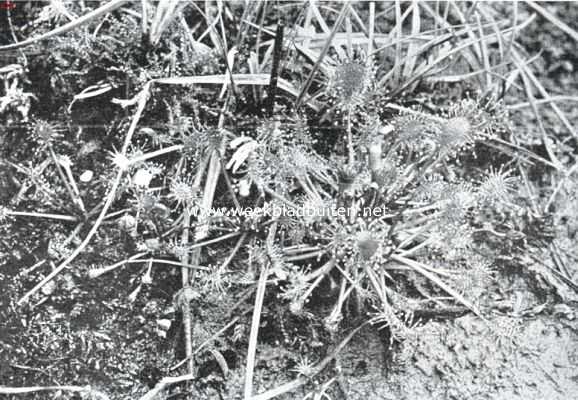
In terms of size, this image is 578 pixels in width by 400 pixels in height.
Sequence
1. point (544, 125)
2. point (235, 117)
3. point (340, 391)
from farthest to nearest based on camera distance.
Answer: point (544, 125), point (235, 117), point (340, 391)

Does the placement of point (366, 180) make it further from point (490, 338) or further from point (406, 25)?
point (406, 25)

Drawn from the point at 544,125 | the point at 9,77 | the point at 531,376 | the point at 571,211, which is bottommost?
the point at 531,376

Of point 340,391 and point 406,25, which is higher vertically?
point 406,25

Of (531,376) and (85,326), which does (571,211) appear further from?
(85,326)

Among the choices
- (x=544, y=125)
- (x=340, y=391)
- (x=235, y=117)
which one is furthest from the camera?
(x=544, y=125)

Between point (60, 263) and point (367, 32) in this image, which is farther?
point (367, 32)

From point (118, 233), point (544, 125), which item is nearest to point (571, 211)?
point (544, 125)
